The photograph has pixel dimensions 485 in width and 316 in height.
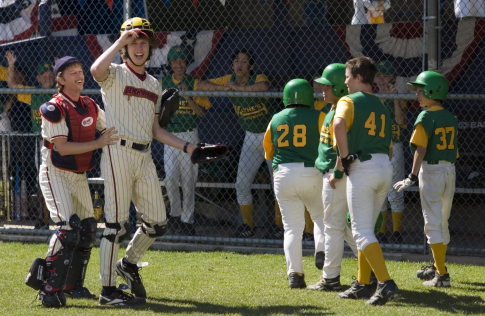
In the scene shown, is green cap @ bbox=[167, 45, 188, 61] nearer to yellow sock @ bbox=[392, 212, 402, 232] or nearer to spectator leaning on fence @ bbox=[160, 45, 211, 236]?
spectator leaning on fence @ bbox=[160, 45, 211, 236]

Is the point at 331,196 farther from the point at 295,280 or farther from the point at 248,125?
the point at 248,125

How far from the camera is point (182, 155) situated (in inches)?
303

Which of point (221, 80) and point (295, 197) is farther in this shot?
point (221, 80)

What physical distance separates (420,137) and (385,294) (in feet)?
4.84

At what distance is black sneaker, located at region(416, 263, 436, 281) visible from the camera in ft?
18.6

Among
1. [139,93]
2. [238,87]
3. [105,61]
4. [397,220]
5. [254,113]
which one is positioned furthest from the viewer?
[254,113]

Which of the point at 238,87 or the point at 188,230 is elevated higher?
the point at 238,87

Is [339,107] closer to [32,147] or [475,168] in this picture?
[475,168]

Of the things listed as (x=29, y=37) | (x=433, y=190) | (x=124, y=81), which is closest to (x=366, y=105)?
(x=433, y=190)

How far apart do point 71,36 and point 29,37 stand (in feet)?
2.92

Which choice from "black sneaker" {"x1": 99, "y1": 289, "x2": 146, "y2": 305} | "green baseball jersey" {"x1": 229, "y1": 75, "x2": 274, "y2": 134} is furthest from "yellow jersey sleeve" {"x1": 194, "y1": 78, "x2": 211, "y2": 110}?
"black sneaker" {"x1": 99, "y1": 289, "x2": 146, "y2": 305}

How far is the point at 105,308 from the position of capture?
4691 mm

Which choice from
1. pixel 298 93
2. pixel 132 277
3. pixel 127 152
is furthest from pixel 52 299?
pixel 298 93

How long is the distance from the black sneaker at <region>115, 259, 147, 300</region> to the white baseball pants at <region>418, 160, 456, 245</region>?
2332 mm
